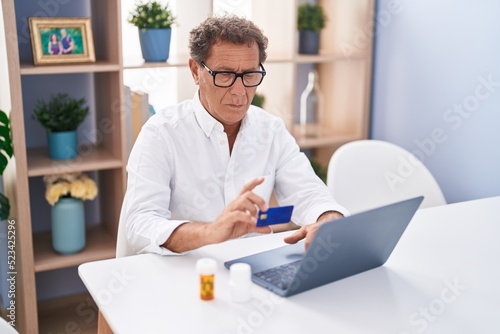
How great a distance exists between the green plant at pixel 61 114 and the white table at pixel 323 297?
119cm

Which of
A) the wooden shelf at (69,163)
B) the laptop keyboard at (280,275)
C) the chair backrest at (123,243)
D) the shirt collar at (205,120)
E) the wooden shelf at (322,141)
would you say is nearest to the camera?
the laptop keyboard at (280,275)

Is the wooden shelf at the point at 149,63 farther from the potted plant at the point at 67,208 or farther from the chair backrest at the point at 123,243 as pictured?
the chair backrest at the point at 123,243

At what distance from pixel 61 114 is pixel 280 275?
149 centimetres

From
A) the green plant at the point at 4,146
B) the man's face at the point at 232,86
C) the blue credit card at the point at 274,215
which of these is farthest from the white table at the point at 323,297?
the green plant at the point at 4,146

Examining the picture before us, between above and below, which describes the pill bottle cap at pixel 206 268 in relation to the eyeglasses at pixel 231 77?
below

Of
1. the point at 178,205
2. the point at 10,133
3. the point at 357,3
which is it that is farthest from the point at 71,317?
the point at 357,3

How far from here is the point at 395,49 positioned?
125 inches

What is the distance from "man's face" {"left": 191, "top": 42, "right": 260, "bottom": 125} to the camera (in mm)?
1905

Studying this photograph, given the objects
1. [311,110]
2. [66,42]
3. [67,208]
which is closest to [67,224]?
[67,208]

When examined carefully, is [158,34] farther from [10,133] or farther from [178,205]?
[178,205]

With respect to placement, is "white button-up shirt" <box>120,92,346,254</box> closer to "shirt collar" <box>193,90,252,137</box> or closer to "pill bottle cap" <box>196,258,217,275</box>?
"shirt collar" <box>193,90,252,137</box>

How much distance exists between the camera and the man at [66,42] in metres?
2.58

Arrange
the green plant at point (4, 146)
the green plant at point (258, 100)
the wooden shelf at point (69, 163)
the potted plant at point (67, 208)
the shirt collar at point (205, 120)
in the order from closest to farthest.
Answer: the shirt collar at point (205, 120) → the green plant at point (4, 146) → the wooden shelf at point (69, 163) → the potted plant at point (67, 208) → the green plant at point (258, 100)

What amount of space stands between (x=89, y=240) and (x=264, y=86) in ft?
3.82
